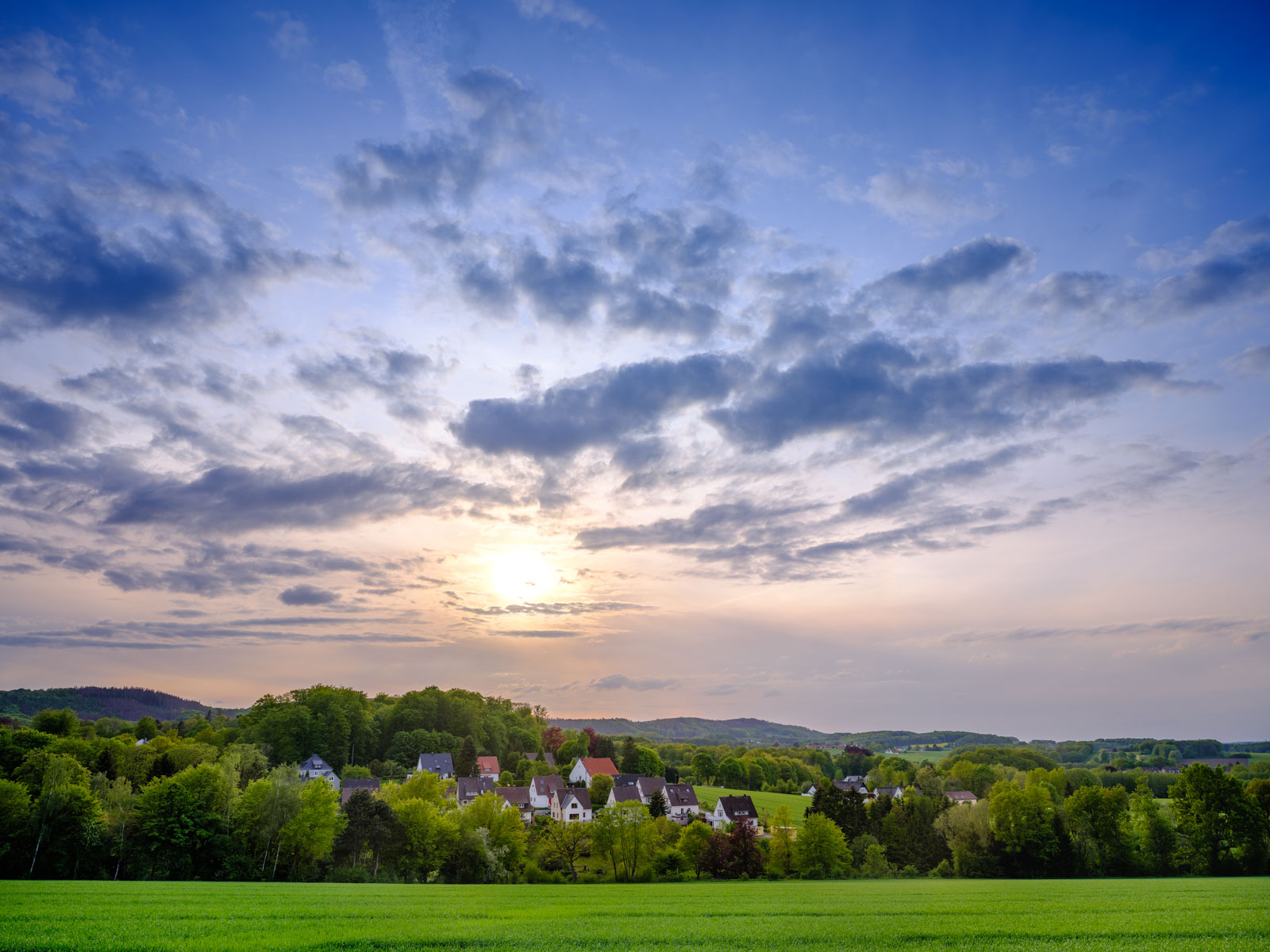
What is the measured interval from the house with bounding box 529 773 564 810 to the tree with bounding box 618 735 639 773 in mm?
30604

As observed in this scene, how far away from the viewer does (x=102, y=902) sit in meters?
26.0

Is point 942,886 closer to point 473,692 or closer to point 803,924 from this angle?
point 803,924

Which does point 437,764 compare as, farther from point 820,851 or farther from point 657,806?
point 820,851

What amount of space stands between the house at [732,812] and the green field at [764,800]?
9.01ft

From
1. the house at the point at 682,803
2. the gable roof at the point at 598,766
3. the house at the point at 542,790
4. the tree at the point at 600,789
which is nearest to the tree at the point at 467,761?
the house at the point at 542,790

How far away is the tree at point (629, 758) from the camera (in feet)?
464

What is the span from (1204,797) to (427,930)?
A: 70.7 meters

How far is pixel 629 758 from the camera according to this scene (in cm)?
14275

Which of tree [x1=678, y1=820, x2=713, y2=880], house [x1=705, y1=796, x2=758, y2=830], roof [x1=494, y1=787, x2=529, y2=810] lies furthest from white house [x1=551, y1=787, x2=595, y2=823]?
tree [x1=678, y1=820, x2=713, y2=880]

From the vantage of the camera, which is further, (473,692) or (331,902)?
(473,692)

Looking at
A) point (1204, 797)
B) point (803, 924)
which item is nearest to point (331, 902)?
point (803, 924)

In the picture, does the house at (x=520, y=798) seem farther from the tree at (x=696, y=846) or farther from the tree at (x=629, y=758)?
the tree at (x=629, y=758)

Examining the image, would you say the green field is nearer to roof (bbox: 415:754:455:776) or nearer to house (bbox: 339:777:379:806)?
roof (bbox: 415:754:455:776)

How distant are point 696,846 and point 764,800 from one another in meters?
73.1
